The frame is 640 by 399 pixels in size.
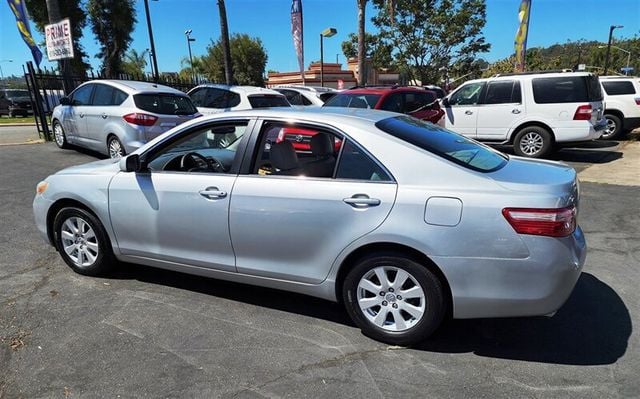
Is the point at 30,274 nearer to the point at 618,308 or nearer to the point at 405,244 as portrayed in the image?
the point at 405,244

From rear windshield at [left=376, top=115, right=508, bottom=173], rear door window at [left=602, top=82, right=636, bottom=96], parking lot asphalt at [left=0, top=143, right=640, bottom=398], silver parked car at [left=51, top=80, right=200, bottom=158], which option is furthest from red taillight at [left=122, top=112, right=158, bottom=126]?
rear door window at [left=602, top=82, right=636, bottom=96]

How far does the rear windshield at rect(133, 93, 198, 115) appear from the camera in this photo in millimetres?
8773

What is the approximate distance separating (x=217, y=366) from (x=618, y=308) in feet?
10.0

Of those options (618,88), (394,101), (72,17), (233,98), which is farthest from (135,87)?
(72,17)

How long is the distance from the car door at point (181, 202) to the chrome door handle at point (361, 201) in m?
Result: 0.97

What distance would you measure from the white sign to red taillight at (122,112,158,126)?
4.78 m

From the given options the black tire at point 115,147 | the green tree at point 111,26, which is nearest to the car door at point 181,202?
the black tire at point 115,147

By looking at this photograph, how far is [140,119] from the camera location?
28.2 feet

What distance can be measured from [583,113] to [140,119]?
8.98 metres

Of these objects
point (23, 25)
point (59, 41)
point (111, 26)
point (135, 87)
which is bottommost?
point (135, 87)

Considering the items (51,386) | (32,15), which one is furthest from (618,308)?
(32,15)

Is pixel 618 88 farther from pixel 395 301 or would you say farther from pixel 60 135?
pixel 60 135

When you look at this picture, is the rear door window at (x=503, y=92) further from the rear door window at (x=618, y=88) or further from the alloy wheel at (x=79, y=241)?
the alloy wheel at (x=79, y=241)

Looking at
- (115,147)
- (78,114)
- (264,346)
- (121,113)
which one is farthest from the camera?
(78,114)
